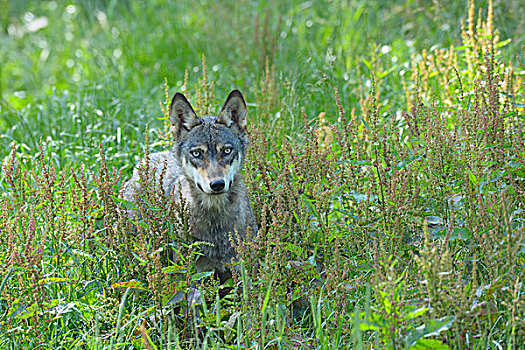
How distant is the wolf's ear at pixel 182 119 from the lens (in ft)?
13.6

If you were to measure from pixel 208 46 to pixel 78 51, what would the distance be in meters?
2.41

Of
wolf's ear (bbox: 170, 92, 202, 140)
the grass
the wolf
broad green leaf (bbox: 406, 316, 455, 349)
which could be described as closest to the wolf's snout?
the wolf

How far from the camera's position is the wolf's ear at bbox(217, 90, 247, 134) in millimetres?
4250

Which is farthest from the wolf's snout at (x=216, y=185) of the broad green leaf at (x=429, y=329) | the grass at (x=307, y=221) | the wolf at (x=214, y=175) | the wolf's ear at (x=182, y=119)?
the broad green leaf at (x=429, y=329)

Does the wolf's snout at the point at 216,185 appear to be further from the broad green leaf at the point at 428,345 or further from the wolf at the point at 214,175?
the broad green leaf at the point at 428,345

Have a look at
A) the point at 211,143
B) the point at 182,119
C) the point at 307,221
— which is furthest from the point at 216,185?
the point at 182,119

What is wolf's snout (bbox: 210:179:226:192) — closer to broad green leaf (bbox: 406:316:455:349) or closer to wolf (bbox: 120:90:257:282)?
wolf (bbox: 120:90:257:282)

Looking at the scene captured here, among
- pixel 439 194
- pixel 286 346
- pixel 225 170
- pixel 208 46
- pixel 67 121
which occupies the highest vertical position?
pixel 208 46

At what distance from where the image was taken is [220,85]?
22.2ft

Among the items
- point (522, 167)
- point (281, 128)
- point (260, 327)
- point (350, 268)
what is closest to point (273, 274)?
point (260, 327)

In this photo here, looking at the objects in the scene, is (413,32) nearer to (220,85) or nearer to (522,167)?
(220,85)

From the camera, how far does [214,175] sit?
12.5 feet

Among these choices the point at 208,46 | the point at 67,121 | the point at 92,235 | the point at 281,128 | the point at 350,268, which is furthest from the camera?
the point at 208,46

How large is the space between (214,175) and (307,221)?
0.64 metres
